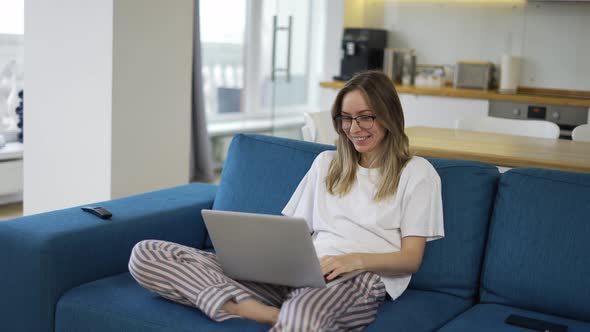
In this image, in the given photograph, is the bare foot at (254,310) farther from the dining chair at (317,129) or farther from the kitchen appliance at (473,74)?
the kitchen appliance at (473,74)

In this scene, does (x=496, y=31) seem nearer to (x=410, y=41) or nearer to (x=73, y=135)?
(x=410, y=41)

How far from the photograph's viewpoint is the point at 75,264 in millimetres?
2238

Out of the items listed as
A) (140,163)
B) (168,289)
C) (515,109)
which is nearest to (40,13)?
(140,163)

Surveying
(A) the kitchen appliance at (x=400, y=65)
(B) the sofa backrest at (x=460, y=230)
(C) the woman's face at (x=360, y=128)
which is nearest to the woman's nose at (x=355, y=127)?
(C) the woman's face at (x=360, y=128)

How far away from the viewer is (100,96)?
3762 millimetres

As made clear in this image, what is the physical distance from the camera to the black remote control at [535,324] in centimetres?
198

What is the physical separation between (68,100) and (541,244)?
2562 mm

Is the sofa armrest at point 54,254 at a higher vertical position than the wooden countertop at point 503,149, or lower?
lower

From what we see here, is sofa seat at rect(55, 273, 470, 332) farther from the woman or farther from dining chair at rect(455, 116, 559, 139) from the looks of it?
dining chair at rect(455, 116, 559, 139)

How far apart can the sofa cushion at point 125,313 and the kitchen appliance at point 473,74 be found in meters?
3.81

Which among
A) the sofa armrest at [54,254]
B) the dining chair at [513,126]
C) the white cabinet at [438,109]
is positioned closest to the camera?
the sofa armrest at [54,254]

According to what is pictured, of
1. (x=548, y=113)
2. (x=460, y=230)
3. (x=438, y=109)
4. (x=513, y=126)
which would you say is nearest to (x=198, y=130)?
(x=438, y=109)

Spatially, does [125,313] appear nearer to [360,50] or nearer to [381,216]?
[381,216]

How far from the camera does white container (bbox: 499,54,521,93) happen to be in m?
5.38
